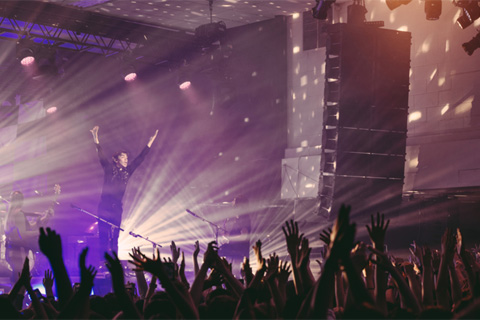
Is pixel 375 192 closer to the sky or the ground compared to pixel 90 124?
closer to the ground

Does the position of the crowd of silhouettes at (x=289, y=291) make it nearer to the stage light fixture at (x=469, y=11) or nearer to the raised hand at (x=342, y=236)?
the raised hand at (x=342, y=236)

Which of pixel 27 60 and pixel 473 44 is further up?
pixel 27 60

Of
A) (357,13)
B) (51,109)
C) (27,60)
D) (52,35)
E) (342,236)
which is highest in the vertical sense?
(52,35)

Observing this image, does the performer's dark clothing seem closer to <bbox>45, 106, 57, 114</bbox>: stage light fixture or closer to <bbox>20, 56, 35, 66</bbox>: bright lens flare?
<bbox>20, 56, 35, 66</bbox>: bright lens flare

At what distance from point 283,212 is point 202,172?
2.30 metres

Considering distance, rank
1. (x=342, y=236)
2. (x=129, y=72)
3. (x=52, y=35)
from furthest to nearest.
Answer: (x=52, y=35) → (x=129, y=72) → (x=342, y=236)

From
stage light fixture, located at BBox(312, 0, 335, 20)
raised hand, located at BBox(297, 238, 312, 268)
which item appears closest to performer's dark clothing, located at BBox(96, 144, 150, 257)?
stage light fixture, located at BBox(312, 0, 335, 20)

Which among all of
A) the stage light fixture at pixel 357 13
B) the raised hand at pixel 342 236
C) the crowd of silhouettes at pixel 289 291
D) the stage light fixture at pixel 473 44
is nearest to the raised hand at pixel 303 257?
the crowd of silhouettes at pixel 289 291

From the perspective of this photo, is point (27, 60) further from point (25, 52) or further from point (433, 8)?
point (433, 8)

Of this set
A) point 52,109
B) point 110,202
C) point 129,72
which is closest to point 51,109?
point 52,109

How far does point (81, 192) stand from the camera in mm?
10906

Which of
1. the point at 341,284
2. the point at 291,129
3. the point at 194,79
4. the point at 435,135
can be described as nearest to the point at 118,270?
the point at 341,284

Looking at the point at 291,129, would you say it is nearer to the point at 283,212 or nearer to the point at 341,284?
the point at 283,212

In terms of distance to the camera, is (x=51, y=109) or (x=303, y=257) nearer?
(x=303, y=257)
